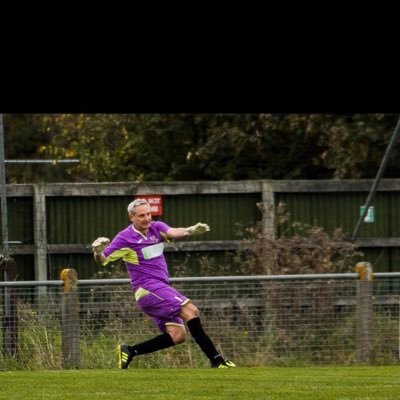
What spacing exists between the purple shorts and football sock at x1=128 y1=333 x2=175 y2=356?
0.17 m

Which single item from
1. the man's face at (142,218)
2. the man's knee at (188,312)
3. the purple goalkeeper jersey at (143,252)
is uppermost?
the man's face at (142,218)

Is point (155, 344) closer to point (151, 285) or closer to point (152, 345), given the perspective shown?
point (152, 345)

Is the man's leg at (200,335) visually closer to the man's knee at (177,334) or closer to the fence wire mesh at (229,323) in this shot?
the man's knee at (177,334)

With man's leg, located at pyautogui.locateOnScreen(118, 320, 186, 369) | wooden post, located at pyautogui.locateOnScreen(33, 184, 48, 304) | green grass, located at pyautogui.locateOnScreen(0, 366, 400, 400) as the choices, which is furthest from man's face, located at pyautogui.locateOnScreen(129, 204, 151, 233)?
wooden post, located at pyautogui.locateOnScreen(33, 184, 48, 304)

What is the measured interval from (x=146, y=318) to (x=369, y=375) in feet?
9.88

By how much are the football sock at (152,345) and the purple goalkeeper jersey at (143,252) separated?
1.67 feet

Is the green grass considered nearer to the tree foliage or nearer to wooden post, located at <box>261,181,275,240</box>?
wooden post, located at <box>261,181,275,240</box>

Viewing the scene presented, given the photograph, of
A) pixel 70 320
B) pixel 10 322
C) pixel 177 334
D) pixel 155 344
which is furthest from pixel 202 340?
pixel 10 322

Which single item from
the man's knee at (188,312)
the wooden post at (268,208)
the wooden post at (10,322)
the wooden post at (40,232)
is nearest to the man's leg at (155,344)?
the man's knee at (188,312)

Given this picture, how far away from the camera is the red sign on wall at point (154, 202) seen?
52.7 feet

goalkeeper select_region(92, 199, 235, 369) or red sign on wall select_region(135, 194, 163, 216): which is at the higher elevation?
red sign on wall select_region(135, 194, 163, 216)

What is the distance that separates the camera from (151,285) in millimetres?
13516

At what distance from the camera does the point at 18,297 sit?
14656 mm

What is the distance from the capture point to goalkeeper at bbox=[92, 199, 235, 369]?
44.3ft
